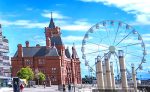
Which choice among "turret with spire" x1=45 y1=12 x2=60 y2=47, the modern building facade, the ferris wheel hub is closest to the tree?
the modern building facade

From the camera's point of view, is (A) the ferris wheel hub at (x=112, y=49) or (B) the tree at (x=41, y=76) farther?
(B) the tree at (x=41, y=76)

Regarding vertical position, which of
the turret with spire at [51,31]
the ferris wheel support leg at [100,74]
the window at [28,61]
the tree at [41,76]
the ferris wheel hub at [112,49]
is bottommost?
the ferris wheel support leg at [100,74]

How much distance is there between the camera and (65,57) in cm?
17662

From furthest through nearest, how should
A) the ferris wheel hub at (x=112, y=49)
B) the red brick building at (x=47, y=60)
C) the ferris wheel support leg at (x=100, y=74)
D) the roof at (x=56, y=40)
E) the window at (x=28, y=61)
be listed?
the roof at (x=56, y=40) < the window at (x=28, y=61) < the red brick building at (x=47, y=60) < the ferris wheel hub at (x=112, y=49) < the ferris wheel support leg at (x=100, y=74)

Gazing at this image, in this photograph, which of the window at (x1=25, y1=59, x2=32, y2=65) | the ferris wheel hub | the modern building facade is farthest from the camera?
the window at (x1=25, y1=59, x2=32, y2=65)

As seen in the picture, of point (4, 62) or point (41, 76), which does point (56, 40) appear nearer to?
point (41, 76)

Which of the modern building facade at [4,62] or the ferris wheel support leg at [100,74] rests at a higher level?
the modern building facade at [4,62]

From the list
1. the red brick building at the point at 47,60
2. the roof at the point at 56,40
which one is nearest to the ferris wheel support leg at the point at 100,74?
the red brick building at the point at 47,60

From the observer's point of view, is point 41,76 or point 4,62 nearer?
point 4,62

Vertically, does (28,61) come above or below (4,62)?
above

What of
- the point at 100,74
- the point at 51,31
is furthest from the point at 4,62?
the point at 51,31

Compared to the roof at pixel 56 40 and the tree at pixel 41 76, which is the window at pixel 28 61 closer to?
the roof at pixel 56 40

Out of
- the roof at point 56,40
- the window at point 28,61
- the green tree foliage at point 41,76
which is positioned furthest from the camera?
the roof at point 56,40

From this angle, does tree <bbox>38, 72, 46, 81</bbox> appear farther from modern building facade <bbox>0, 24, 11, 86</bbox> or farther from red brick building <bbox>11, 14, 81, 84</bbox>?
modern building facade <bbox>0, 24, 11, 86</bbox>
